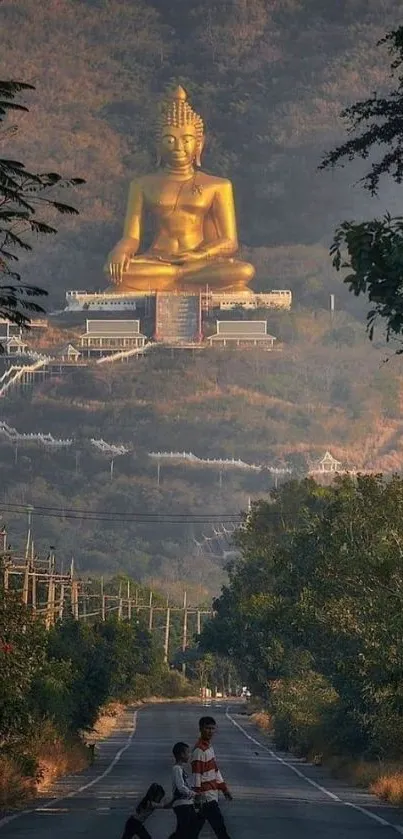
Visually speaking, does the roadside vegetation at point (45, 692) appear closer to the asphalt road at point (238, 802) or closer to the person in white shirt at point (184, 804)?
the asphalt road at point (238, 802)

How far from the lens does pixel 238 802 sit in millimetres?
48969

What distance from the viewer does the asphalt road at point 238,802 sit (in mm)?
37531

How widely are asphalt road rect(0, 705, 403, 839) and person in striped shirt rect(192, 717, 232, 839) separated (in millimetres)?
7770

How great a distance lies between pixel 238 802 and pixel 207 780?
21.5 meters

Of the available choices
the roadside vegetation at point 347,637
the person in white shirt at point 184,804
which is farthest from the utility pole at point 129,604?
the person in white shirt at point 184,804

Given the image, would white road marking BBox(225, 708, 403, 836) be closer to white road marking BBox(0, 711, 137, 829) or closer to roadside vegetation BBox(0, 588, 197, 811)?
white road marking BBox(0, 711, 137, 829)

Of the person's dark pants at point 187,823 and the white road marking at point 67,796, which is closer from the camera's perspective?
the person's dark pants at point 187,823

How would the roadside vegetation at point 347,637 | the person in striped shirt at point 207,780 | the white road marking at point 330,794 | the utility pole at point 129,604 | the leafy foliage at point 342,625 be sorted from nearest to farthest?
the person in striped shirt at point 207,780, the white road marking at point 330,794, the leafy foliage at point 342,625, the roadside vegetation at point 347,637, the utility pole at point 129,604

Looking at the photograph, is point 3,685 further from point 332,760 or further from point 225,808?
point 332,760

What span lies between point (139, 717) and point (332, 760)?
65.0 m

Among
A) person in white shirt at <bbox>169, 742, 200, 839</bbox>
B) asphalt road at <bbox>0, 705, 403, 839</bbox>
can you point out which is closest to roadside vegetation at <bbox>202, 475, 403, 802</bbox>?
asphalt road at <bbox>0, 705, 403, 839</bbox>

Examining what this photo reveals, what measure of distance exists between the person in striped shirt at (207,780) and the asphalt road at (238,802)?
777 cm

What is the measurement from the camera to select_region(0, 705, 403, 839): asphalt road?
123ft

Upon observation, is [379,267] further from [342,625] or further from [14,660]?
[342,625]
